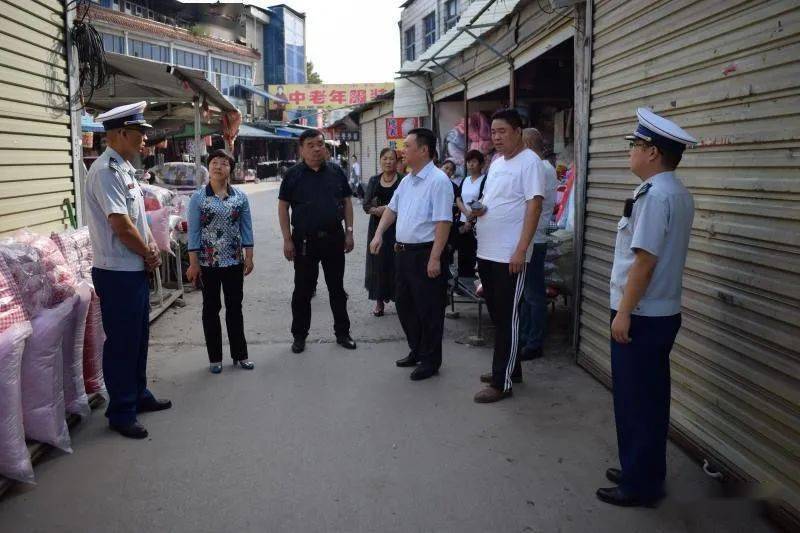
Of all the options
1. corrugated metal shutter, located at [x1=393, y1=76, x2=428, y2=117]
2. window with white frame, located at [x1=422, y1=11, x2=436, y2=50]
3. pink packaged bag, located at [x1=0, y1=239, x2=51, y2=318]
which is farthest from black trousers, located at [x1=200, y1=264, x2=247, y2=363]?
window with white frame, located at [x1=422, y1=11, x2=436, y2=50]

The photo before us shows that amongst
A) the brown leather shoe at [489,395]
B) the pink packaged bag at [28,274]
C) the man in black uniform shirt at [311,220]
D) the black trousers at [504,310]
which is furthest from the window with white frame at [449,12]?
the pink packaged bag at [28,274]

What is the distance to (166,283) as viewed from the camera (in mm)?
8633

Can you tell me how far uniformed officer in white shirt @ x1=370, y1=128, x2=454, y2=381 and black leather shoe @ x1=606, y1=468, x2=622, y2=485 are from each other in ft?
6.37

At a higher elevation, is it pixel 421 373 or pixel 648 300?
pixel 648 300

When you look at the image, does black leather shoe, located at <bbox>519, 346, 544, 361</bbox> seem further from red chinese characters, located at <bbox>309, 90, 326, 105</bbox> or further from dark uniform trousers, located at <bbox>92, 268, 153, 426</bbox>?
red chinese characters, located at <bbox>309, 90, 326, 105</bbox>

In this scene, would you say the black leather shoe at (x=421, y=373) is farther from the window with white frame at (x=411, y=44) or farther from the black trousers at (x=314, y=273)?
the window with white frame at (x=411, y=44)

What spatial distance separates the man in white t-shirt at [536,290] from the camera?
522 centimetres

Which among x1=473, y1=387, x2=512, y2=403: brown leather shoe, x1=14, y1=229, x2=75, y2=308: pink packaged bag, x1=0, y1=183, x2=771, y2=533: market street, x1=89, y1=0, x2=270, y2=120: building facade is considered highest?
x1=89, y1=0, x2=270, y2=120: building facade

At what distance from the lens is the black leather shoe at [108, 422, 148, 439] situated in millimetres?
3945

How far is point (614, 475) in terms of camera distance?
3.33 metres

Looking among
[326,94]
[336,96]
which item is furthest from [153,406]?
[326,94]

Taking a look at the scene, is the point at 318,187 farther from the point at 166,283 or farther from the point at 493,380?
the point at 166,283

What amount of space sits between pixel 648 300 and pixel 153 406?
3.34 meters

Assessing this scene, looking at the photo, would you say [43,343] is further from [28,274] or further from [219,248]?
[219,248]
